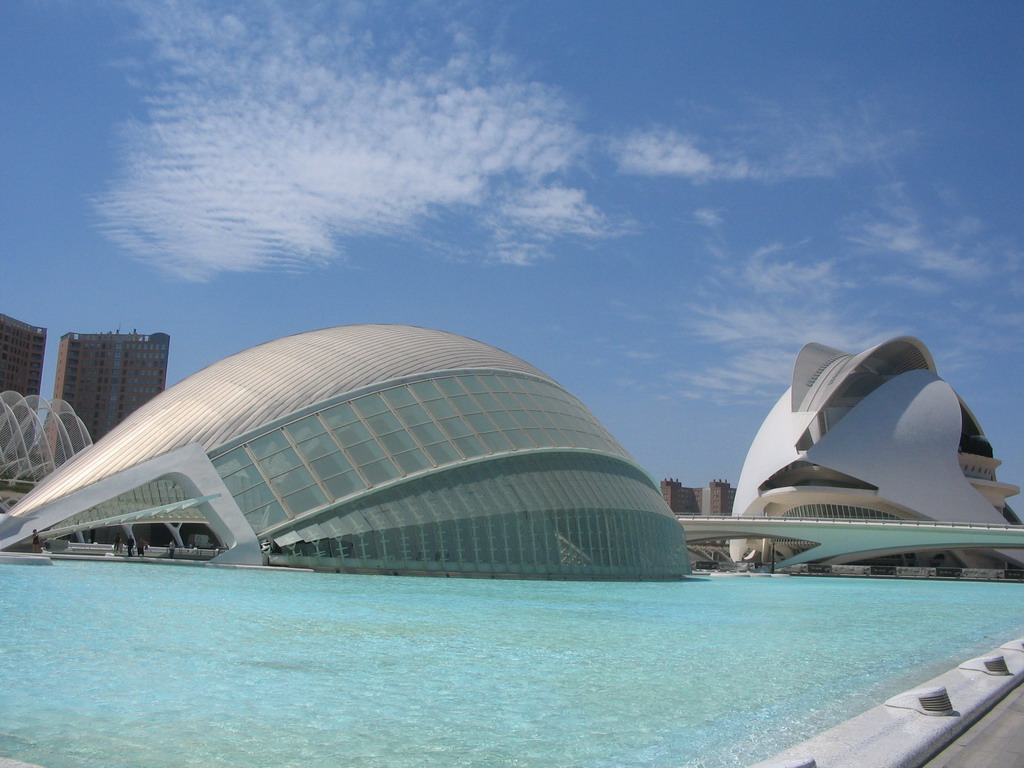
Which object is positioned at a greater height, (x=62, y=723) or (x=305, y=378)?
(x=305, y=378)

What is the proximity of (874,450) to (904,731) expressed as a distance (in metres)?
74.1

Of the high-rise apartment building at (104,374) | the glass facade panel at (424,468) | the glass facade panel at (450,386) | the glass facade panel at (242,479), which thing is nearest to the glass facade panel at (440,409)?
the glass facade panel at (424,468)

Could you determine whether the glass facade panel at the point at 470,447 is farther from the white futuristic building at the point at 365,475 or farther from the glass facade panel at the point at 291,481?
the glass facade panel at the point at 291,481

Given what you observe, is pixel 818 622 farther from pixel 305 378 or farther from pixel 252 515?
pixel 305 378

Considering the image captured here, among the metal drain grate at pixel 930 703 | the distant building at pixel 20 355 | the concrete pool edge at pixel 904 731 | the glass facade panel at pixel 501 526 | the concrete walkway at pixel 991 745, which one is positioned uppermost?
the distant building at pixel 20 355

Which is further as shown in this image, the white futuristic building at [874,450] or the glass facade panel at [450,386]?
the white futuristic building at [874,450]

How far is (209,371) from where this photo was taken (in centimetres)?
A: 3186

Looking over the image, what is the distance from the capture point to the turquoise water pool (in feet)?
19.7

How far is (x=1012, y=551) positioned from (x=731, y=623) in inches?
2636

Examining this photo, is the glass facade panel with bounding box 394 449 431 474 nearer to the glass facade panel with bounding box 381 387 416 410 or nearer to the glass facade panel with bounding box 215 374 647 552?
the glass facade panel with bounding box 215 374 647 552

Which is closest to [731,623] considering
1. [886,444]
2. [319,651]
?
[319,651]

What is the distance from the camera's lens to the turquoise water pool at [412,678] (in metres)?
6.02

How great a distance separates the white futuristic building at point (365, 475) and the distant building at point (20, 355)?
122289 millimetres

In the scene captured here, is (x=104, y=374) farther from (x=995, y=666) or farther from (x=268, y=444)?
(x=995, y=666)
